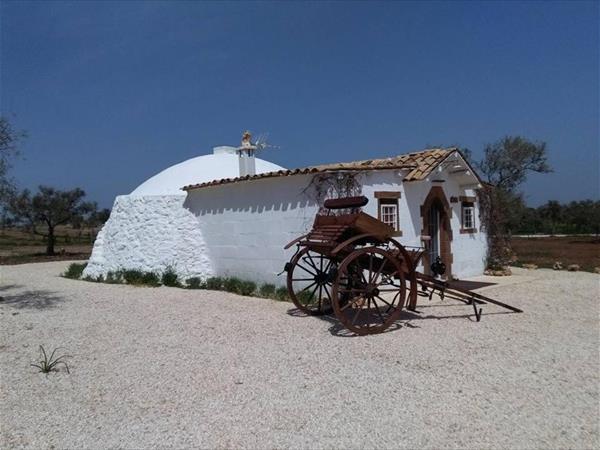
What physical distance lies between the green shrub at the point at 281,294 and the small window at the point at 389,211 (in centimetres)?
258

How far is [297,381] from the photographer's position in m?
4.74

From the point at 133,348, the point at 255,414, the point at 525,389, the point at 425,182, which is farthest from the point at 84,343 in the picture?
the point at 425,182

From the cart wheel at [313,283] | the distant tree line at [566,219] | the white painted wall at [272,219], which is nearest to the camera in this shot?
the cart wheel at [313,283]

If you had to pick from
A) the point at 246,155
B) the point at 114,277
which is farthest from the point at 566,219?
the point at 114,277

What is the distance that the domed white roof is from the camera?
13.7 m

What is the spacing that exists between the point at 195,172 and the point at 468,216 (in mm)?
8089

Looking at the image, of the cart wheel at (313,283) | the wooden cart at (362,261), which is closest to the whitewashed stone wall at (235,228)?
the cart wheel at (313,283)

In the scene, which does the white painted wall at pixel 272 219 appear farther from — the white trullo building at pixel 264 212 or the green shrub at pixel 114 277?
the green shrub at pixel 114 277

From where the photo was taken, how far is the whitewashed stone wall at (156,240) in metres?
12.4

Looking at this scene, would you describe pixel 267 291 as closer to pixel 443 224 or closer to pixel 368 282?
pixel 368 282

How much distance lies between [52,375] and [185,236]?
766 cm

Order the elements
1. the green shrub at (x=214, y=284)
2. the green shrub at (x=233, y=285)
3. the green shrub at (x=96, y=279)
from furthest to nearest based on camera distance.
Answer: the green shrub at (x=96, y=279) → the green shrub at (x=214, y=284) → the green shrub at (x=233, y=285)

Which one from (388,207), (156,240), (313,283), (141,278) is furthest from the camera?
(156,240)

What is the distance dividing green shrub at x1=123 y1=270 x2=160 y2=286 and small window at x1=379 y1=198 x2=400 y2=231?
600 cm
